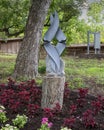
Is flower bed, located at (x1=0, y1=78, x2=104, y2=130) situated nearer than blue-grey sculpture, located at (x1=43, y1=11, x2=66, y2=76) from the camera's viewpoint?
Yes

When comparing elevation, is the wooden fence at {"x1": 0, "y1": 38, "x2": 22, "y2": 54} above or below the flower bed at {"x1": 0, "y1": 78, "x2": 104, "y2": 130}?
below

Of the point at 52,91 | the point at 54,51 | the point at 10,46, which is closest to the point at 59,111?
the point at 52,91

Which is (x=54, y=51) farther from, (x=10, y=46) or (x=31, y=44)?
(x=10, y=46)

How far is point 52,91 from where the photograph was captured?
17.9 ft

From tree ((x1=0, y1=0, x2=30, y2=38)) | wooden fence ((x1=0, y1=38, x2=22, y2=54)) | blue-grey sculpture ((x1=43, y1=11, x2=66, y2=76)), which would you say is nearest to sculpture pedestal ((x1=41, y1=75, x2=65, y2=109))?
blue-grey sculpture ((x1=43, y1=11, x2=66, y2=76))

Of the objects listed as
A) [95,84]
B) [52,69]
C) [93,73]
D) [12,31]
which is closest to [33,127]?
[52,69]

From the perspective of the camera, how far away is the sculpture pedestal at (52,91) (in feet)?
17.8

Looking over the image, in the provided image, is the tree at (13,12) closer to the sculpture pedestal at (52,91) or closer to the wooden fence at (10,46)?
the sculpture pedestal at (52,91)

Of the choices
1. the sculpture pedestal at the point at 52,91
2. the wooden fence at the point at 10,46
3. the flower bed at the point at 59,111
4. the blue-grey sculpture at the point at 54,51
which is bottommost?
the wooden fence at the point at 10,46

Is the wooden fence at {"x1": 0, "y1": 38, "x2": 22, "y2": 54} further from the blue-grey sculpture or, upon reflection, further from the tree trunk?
the blue-grey sculpture

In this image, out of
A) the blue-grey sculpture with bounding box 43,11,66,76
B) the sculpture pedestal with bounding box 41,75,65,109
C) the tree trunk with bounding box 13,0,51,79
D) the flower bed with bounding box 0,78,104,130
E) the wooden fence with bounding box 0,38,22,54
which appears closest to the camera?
the flower bed with bounding box 0,78,104,130

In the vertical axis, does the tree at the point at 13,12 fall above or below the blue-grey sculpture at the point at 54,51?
above

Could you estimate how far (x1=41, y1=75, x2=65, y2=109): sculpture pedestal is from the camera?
17.8 feet

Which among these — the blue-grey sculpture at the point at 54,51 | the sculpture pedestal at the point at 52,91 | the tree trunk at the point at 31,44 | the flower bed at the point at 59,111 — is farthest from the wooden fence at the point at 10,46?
the sculpture pedestal at the point at 52,91
